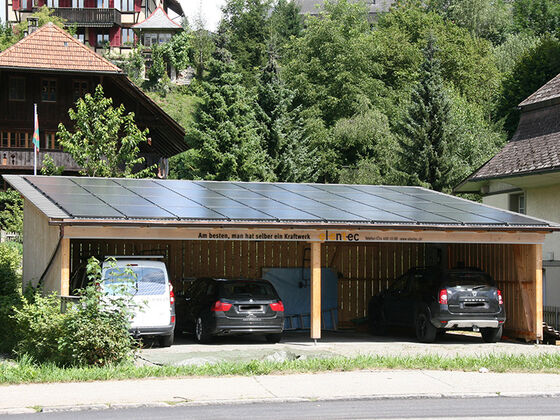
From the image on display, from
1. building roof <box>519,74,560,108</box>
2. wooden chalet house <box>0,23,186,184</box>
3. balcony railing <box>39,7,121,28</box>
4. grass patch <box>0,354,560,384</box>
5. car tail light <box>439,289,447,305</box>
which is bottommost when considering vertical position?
grass patch <box>0,354,560,384</box>

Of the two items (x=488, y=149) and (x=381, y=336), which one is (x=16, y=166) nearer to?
(x=488, y=149)

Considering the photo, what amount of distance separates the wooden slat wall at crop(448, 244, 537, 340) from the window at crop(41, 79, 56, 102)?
34.7 m

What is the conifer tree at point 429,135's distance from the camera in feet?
167

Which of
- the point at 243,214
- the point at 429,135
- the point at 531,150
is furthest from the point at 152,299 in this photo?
the point at 429,135

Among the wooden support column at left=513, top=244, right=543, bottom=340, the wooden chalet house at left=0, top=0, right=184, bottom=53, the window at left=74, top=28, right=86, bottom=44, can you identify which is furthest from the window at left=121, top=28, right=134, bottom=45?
the wooden support column at left=513, top=244, right=543, bottom=340

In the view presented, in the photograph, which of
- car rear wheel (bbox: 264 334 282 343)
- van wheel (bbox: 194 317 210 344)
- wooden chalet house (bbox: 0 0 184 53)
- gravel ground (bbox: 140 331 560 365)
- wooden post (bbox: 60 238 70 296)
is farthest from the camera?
wooden chalet house (bbox: 0 0 184 53)

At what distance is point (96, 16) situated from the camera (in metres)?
87.2

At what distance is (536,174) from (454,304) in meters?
8.90

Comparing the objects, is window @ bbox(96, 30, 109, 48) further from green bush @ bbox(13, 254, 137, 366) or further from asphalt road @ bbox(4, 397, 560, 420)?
asphalt road @ bbox(4, 397, 560, 420)

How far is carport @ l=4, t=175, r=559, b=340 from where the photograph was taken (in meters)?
18.6

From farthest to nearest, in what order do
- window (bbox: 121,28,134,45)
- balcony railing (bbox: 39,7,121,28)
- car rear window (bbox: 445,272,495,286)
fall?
window (bbox: 121,28,134,45) < balcony railing (bbox: 39,7,121,28) < car rear window (bbox: 445,272,495,286)

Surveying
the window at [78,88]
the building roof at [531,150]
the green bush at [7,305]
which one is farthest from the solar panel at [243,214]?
the window at [78,88]

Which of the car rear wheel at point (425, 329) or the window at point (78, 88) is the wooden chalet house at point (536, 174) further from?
the window at point (78, 88)

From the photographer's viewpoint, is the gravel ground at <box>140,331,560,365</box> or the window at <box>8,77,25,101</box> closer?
the gravel ground at <box>140,331,560,365</box>
